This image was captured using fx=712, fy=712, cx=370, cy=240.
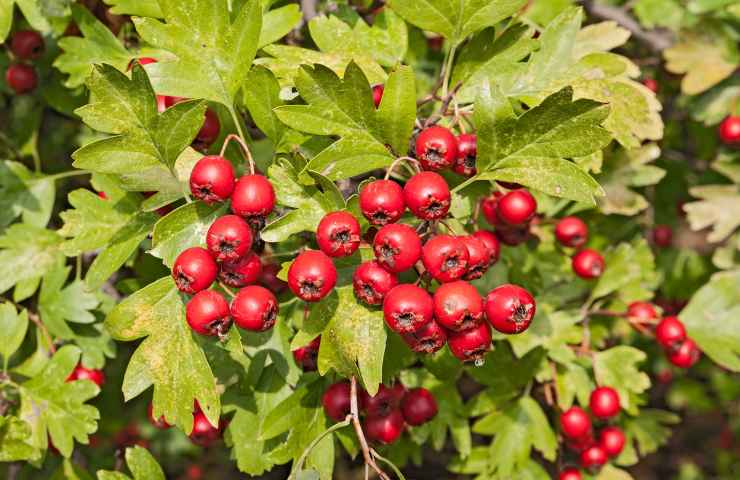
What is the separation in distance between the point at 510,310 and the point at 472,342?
0.36 ft

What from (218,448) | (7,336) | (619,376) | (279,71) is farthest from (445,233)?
(218,448)

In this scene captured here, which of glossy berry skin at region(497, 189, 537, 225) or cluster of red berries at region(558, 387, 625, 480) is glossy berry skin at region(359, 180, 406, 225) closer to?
glossy berry skin at region(497, 189, 537, 225)

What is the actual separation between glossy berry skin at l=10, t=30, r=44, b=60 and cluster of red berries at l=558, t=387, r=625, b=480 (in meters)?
2.22

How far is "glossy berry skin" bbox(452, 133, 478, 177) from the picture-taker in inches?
68.5

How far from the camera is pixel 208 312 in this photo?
5.13ft

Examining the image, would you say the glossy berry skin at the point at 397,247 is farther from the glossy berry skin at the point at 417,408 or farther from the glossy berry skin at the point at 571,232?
the glossy berry skin at the point at 571,232

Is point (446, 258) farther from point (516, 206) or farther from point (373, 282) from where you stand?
point (516, 206)

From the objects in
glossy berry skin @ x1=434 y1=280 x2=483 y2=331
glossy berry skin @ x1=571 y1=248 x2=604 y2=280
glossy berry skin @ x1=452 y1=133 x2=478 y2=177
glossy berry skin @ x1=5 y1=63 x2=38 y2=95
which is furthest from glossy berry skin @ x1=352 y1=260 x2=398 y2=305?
glossy berry skin @ x1=5 y1=63 x2=38 y2=95

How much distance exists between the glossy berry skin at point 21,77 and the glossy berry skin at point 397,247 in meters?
1.67

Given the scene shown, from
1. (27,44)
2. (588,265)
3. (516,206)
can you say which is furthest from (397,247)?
(27,44)

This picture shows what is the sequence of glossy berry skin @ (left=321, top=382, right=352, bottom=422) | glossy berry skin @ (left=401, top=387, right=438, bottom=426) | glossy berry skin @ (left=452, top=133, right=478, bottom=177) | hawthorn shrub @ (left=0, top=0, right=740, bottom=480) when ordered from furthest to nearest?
glossy berry skin @ (left=401, top=387, right=438, bottom=426)
glossy berry skin @ (left=321, top=382, right=352, bottom=422)
glossy berry skin @ (left=452, top=133, right=478, bottom=177)
hawthorn shrub @ (left=0, top=0, right=740, bottom=480)

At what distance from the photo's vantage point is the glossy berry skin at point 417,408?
2035 mm

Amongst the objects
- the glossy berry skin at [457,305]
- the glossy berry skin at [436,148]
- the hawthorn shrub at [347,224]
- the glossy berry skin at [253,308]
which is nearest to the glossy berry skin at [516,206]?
the hawthorn shrub at [347,224]

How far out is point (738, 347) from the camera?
260 cm
